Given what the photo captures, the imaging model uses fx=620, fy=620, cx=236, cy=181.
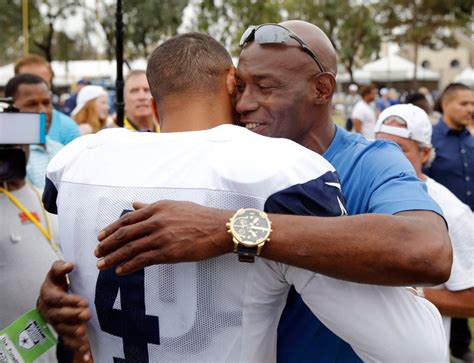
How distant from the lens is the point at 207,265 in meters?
1.58

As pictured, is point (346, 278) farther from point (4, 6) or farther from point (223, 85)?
point (4, 6)

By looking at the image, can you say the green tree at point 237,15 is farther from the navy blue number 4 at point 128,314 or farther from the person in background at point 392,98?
the navy blue number 4 at point 128,314

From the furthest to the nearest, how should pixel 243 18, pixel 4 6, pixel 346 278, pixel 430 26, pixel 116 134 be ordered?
pixel 430 26 < pixel 4 6 < pixel 243 18 < pixel 116 134 < pixel 346 278

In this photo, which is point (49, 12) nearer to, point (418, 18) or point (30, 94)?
point (418, 18)

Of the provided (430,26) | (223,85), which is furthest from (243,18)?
(430,26)

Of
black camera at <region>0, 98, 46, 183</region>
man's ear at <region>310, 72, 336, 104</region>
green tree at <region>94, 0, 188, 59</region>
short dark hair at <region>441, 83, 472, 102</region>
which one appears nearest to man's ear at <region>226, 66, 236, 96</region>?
man's ear at <region>310, 72, 336, 104</region>

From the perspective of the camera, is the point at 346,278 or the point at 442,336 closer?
the point at 346,278

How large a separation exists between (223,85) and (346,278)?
0.67m

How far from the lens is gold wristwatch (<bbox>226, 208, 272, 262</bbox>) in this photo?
1.45 m

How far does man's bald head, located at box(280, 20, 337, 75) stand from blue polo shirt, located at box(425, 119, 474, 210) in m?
4.27

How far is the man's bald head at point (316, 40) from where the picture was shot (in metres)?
2.12

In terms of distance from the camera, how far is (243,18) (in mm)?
17031

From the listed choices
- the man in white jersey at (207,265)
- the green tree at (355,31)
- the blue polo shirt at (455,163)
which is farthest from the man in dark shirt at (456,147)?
the green tree at (355,31)

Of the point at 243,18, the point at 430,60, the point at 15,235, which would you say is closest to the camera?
the point at 15,235
